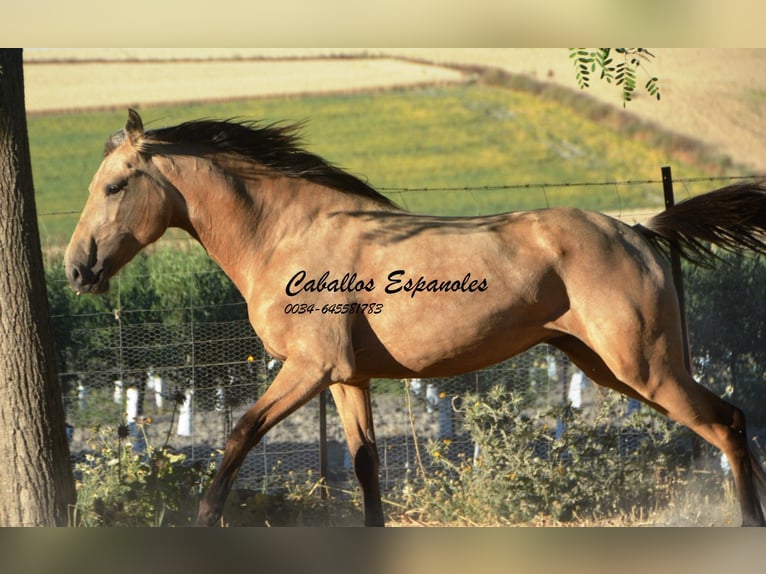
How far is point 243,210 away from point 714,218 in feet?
7.98

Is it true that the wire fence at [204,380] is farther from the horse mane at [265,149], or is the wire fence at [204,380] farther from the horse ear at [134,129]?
the horse ear at [134,129]

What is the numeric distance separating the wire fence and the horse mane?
1.37 meters

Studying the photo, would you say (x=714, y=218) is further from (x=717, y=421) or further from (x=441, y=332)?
(x=441, y=332)

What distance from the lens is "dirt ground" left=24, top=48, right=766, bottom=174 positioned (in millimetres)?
6309

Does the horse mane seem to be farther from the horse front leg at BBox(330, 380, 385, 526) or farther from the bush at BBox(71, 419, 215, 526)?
the bush at BBox(71, 419, 215, 526)

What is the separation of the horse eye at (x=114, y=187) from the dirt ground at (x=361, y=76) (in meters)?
1.71

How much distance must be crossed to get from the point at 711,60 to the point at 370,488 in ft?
11.6

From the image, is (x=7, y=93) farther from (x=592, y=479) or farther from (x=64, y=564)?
(x=592, y=479)

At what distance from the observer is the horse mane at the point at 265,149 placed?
4953 mm

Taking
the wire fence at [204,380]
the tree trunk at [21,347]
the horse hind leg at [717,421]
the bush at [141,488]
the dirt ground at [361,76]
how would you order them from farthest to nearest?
the wire fence at [204,380] < the dirt ground at [361,76] < the bush at [141,488] < the tree trunk at [21,347] < the horse hind leg at [717,421]

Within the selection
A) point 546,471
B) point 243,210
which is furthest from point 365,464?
point 243,210

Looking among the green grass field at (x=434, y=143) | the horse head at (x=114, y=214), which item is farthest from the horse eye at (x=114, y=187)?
the green grass field at (x=434, y=143)

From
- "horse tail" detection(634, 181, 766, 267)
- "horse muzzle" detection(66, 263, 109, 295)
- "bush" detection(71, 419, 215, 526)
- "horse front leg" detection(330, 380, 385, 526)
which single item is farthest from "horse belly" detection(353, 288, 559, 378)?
"bush" detection(71, 419, 215, 526)

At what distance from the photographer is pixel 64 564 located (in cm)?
455
